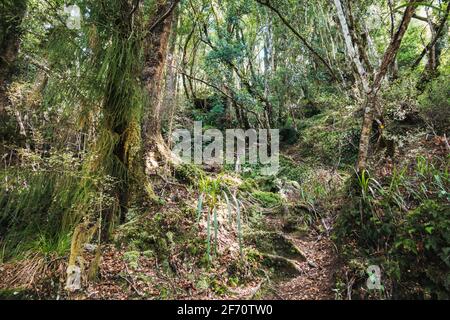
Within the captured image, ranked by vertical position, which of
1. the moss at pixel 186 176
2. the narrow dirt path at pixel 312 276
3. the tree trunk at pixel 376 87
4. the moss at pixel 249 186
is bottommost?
the narrow dirt path at pixel 312 276

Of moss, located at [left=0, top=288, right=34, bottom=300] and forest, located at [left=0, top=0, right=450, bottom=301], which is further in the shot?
forest, located at [left=0, top=0, right=450, bottom=301]

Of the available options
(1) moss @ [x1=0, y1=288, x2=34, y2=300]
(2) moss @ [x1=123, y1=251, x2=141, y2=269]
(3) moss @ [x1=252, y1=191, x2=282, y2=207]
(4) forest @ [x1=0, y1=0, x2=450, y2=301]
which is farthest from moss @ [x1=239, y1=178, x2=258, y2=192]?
(1) moss @ [x1=0, y1=288, x2=34, y2=300]

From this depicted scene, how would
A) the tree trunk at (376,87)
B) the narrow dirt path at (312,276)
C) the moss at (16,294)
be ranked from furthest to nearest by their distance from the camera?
the tree trunk at (376,87) < the narrow dirt path at (312,276) < the moss at (16,294)

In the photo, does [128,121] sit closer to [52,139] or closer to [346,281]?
[52,139]

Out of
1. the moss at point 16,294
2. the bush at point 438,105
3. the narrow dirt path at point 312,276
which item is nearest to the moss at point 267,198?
the narrow dirt path at point 312,276

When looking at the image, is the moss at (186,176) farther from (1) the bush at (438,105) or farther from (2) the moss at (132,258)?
(1) the bush at (438,105)

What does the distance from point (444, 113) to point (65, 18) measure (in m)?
6.87

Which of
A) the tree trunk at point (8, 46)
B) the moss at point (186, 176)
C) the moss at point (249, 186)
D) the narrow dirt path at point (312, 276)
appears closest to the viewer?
the narrow dirt path at point (312, 276)

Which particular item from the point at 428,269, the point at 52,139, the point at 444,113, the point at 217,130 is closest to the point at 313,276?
the point at 428,269

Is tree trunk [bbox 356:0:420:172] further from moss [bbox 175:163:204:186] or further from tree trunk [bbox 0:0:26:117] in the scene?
tree trunk [bbox 0:0:26:117]

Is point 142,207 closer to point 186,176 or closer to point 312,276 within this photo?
point 186,176

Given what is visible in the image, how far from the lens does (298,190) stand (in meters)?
5.13

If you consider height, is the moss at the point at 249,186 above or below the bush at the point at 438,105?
below
